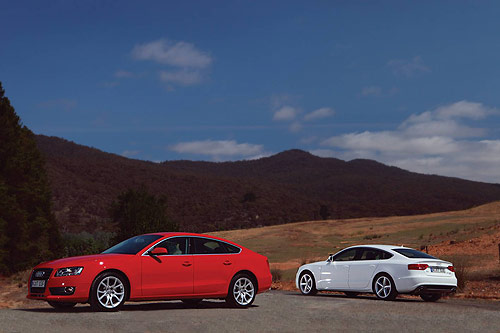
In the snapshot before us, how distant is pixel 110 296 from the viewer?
43.0ft

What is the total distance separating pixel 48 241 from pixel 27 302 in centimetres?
1941

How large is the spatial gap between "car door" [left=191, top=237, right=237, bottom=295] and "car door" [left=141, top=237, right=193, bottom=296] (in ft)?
0.57

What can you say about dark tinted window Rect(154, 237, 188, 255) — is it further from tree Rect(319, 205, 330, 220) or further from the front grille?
tree Rect(319, 205, 330, 220)

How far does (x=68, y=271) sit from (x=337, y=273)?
8.05 m

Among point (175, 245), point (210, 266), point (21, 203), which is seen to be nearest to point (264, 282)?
point (210, 266)

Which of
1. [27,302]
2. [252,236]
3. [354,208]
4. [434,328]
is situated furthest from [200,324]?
[354,208]

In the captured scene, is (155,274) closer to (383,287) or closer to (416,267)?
(383,287)

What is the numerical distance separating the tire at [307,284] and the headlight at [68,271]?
8157mm

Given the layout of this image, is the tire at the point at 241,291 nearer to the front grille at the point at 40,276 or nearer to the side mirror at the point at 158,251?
the side mirror at the point at 158,251

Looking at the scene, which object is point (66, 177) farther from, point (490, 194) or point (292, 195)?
point (490, 194)

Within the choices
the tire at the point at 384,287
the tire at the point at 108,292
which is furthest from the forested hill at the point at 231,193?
the tire at the point at 108,292

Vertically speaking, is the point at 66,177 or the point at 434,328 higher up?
the point at 66,177

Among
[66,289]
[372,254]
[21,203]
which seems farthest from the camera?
[21,203]

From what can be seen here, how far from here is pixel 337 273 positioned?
1834cm
